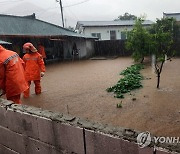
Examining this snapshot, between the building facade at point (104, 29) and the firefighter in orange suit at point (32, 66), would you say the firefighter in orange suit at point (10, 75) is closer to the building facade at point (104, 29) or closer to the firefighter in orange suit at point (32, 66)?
the firefighter in orange suit at point (32, 66)

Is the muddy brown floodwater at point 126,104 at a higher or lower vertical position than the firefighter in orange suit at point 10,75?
lower

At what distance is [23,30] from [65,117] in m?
17.4

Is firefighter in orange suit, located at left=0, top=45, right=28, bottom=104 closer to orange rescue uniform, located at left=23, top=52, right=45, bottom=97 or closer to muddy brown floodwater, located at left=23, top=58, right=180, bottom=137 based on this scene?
muddy brown floodwater, located at left=23, top=58, right=180, bottom=137

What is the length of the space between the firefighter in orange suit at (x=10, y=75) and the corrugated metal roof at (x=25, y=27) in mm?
12471

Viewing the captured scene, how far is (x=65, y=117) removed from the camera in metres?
2.40

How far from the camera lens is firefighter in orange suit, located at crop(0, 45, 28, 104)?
386 centimetres

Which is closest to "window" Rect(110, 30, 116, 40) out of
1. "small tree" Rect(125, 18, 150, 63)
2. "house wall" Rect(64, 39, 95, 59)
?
"house wall" Rect(64, 39, 95, 59)

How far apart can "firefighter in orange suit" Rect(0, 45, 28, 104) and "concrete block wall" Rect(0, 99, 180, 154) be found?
89 centimetres

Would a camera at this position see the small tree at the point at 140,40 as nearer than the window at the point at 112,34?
Yes

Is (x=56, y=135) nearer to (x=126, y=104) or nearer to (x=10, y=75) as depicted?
(x=10, y=75)

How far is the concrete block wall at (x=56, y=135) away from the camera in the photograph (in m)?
1.93

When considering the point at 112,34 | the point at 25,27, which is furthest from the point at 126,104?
the point at 112,34

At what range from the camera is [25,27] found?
1927cm

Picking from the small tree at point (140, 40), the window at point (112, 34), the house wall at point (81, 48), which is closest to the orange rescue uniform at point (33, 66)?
the small tree at point (140, 40)
